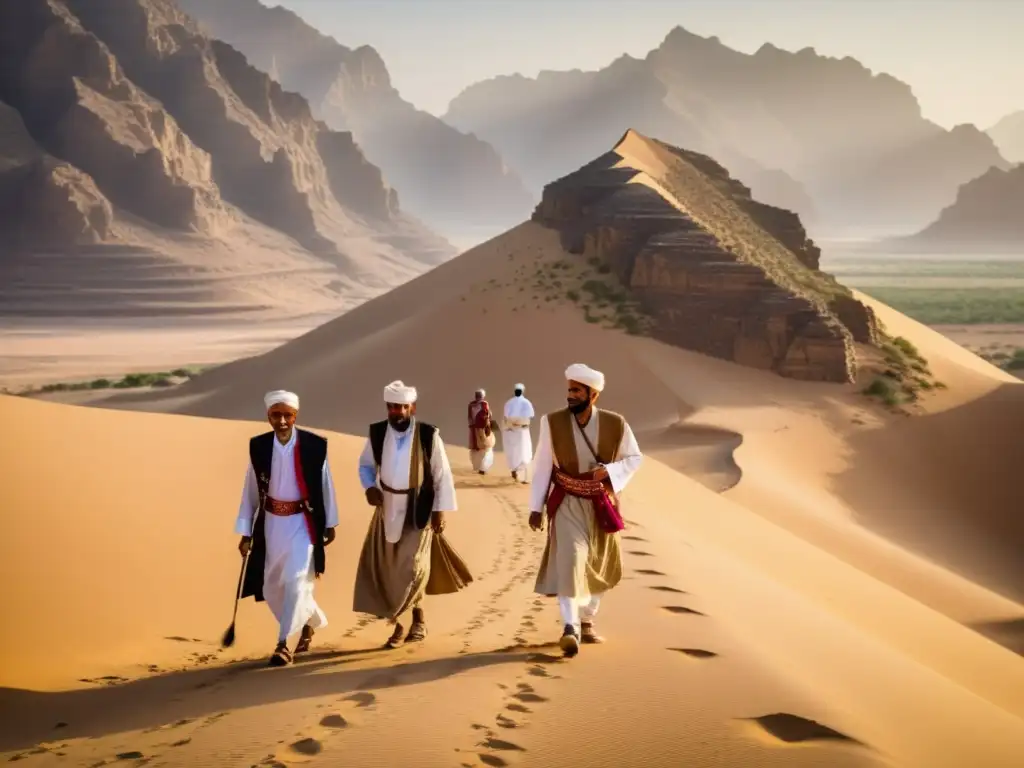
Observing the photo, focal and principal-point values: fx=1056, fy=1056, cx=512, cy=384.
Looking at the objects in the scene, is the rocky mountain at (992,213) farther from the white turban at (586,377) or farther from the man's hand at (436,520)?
the man's hand at (436,520)

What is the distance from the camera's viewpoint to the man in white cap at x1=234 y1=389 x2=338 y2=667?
20.3ft

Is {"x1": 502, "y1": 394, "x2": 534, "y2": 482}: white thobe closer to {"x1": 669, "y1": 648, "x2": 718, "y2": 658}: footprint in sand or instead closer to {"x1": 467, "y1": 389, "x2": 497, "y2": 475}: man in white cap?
{"x1": 467, "y1": 389, "x2": 497, "y2": 475}: man in white cap

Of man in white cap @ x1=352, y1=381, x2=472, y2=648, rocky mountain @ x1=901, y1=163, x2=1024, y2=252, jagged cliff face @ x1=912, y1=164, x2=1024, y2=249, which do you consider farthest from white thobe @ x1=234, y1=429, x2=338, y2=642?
jagged cliff face @ x1=912, y1=164, x2=1024, y2=249

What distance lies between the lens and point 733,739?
4785mm

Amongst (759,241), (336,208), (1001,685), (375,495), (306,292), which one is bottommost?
(1001,685)

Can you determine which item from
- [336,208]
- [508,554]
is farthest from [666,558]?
[336,208]

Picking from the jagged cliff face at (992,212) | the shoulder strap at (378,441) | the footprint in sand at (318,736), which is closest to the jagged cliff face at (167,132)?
the shoulder strap at (378,441)

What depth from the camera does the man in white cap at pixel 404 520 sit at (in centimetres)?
641

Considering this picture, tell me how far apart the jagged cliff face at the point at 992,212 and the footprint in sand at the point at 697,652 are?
202 metres

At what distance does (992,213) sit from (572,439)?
208 meters

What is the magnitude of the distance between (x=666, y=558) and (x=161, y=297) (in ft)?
231

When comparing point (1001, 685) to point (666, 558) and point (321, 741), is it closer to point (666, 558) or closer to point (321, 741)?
point (666, 558)

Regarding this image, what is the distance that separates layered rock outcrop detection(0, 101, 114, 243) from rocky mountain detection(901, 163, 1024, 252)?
162 metres

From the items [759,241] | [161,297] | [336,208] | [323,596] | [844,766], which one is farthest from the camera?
[336,208]
